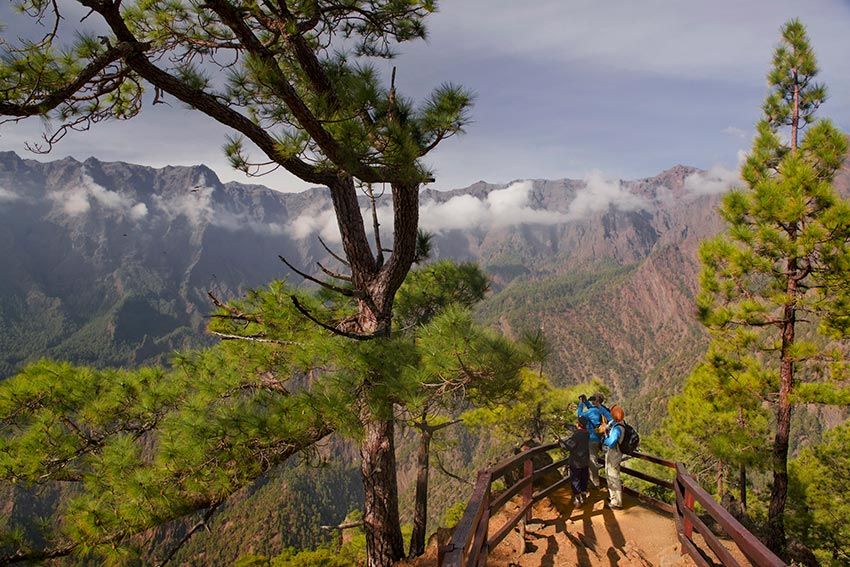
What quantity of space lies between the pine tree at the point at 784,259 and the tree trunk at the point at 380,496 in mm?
6637

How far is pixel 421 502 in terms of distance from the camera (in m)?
7.61

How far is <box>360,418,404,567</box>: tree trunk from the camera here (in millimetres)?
4824

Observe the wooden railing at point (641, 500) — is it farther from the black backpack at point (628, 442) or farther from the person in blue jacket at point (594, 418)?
the person in blue jacket at point (594, 418)

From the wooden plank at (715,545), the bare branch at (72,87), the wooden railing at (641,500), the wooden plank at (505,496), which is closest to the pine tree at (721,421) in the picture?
the wooden railing at (641,500)

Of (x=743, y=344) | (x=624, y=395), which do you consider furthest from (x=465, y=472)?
(x=743, y=344)

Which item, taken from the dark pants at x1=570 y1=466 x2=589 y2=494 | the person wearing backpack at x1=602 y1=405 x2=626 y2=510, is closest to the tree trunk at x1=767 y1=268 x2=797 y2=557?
the person wearing backpack at x1=602 y1=405 x2=626 y2=510

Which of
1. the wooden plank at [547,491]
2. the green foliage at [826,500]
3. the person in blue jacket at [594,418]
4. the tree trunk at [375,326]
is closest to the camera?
the tree trunk at [375,326]

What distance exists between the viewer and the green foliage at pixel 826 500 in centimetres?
1249

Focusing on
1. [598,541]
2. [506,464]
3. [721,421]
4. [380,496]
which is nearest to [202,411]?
[380,496]

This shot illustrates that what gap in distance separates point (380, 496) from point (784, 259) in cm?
786

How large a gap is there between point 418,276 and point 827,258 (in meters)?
6.54

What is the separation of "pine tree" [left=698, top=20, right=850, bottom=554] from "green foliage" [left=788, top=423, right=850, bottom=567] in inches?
272

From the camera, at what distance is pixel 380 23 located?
4.01 meters

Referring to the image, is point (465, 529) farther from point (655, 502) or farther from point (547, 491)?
point (655, 502)
